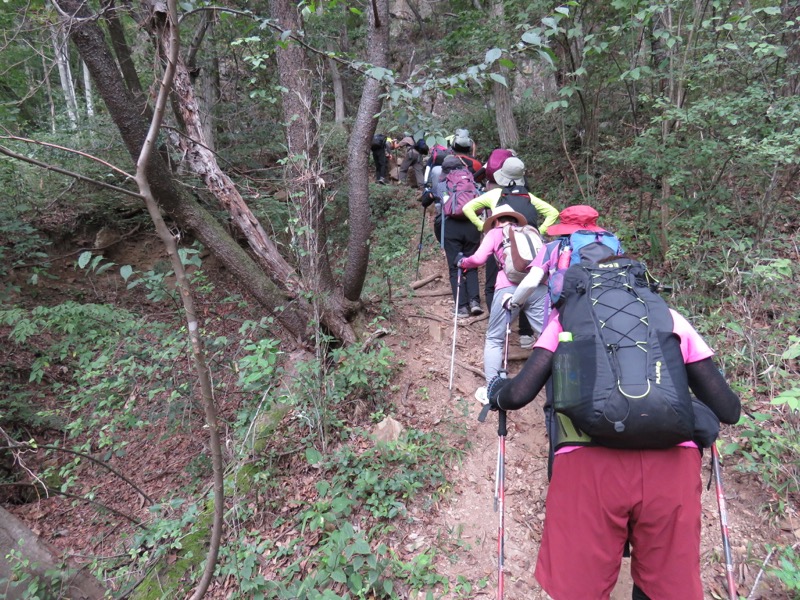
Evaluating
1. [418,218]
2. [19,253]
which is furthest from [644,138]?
[19,253]

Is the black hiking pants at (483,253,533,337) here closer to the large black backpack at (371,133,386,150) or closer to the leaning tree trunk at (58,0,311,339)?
the leaning tree trunk at (58,0,311,339)

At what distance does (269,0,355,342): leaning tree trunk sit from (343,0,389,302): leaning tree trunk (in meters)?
0.47

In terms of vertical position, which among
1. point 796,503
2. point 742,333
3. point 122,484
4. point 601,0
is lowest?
point 122,484

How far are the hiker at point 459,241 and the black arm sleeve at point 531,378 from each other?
11.4 ft

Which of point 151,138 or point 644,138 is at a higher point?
point 151,138

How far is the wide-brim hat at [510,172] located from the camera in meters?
4.91

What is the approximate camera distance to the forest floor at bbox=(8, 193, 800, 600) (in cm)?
298

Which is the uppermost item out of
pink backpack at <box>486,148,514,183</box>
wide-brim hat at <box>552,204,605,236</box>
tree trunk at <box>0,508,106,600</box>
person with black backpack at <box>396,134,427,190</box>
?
pink backpack at <box>486,148,514,183</box>

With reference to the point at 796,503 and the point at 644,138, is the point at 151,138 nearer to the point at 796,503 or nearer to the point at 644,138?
the point at 796,503

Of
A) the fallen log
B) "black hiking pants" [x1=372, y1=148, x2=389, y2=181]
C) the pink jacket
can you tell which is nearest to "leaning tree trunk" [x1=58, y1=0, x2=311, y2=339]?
the pink jacket

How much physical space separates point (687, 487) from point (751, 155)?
159 inches

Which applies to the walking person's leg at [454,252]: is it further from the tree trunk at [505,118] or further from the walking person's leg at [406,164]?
the walking person's leg at [406,164]

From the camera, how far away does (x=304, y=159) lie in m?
4.32

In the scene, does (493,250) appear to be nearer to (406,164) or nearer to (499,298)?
(499,298)
